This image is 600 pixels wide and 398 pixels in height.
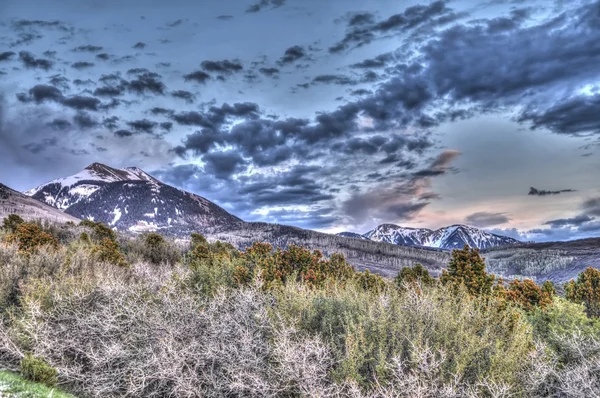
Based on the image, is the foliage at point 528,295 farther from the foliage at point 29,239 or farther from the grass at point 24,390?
Result: the foliage at point 29,239

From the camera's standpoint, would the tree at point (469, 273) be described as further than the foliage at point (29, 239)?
No

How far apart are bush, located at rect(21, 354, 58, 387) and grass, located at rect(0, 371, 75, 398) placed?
0.16m

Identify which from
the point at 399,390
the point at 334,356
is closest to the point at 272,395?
the point at 334,356

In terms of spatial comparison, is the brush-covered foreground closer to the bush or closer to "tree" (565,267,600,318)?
the bush

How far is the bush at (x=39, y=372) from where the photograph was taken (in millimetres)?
7809

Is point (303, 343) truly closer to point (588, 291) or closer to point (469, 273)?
point (469, 273)

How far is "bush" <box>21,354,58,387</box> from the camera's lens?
7809mm

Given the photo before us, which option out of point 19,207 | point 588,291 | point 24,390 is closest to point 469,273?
point 588,291

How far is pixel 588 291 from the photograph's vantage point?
14828mm

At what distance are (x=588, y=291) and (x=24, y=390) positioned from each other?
18.2 m

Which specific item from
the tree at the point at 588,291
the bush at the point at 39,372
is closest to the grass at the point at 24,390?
the bush at the point at 39,372

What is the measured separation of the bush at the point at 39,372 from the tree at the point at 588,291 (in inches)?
669

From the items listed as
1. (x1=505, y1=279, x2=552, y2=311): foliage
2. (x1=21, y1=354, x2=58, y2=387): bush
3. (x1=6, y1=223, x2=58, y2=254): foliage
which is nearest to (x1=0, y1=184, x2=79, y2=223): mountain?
(x1=6, y1=223, x2=58, y2=254): foliage

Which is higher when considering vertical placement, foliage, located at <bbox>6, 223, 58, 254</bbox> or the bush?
foliage, located at <bbox>6, 223, 58, 254</bbox>
